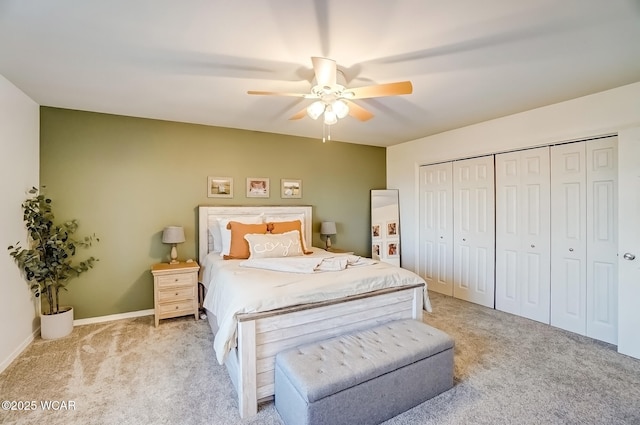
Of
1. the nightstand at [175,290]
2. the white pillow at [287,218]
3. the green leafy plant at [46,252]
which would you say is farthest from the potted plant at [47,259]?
the white pillow at [287,218]

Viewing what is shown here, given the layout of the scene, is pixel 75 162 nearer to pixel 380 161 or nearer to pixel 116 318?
pixel 116 318

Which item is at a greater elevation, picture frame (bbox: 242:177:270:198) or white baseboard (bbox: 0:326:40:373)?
picture frame (bbox: 242:177:270:198)

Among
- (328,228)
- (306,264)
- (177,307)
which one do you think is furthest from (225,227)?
(328,228)

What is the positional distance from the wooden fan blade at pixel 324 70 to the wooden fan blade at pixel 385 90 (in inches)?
7.7

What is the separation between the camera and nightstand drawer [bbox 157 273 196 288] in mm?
3303

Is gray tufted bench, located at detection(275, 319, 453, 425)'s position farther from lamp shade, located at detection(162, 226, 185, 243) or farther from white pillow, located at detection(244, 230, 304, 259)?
lamp shade, located at detection(162, 226, 185, 243)

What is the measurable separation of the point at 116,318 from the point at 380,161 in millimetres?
4638

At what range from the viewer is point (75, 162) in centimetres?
333

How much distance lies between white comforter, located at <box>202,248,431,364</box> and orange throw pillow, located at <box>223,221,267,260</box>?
0.95 feet

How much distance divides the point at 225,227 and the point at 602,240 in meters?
4.12

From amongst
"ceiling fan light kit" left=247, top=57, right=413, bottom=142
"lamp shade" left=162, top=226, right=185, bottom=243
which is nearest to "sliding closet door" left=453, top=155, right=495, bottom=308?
"ceiling fan light kit" left=247, top=57, right=413, bottom=142

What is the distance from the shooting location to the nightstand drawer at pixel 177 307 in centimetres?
333

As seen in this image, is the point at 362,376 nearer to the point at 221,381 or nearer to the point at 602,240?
the point at 221,381

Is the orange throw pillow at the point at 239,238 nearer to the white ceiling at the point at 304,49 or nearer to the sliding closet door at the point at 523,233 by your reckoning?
the white ceiling at the point at 304,49
